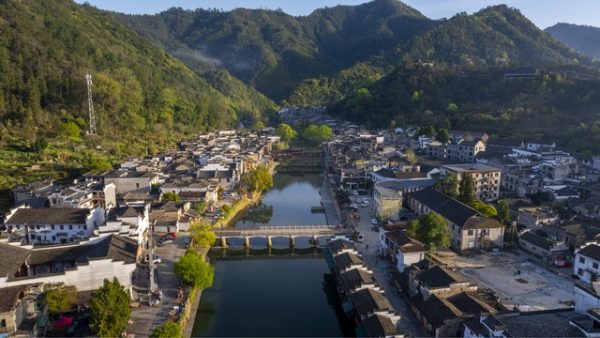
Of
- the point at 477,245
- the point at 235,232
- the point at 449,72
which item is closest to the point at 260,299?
the point at 235,232

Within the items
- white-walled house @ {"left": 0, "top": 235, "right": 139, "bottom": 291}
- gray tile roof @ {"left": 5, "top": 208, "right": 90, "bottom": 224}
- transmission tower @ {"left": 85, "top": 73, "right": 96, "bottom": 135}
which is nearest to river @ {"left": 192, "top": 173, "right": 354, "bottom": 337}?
white-walled house @ {"left": 0, "top": 235, "right": 139, "bottom": 291}

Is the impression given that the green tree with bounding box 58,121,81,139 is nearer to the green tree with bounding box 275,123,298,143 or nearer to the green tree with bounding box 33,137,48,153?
the green tree with bounding box 33,137,48,153

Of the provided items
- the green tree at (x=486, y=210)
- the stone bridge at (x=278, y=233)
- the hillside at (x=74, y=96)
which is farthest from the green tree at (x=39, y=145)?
the green tree at (x=486, y=210)

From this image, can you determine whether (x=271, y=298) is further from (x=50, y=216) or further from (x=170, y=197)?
(x=170, y=197)

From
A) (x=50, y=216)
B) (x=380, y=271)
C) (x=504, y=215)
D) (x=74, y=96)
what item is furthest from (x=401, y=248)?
(x=74, y=96)

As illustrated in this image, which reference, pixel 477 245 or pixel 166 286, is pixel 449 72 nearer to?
pixel 477 245

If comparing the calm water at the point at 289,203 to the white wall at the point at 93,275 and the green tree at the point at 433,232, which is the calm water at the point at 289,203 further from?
the white wall at the point at 93,275
